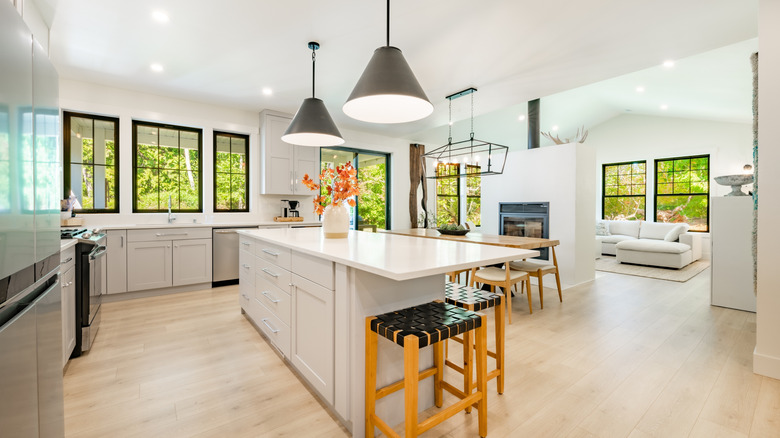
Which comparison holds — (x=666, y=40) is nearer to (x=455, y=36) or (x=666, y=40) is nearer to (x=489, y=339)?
(x=455, y=36)

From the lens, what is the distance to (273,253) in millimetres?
2340

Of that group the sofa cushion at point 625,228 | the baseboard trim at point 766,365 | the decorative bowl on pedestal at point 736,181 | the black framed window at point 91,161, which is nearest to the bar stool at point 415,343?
the baseboard trim at point 766,365

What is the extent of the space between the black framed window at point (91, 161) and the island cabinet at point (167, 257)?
2.42 feet

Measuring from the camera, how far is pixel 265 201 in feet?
17.2

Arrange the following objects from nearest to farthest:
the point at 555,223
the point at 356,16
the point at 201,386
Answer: the point at 201,386, the point at 356,16, the point at 555,223

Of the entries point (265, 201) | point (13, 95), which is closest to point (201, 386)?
point (13, 95)

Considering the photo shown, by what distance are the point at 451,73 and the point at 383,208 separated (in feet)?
11.9

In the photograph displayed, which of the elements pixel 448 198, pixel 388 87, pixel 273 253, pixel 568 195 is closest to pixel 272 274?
pixel 273 253

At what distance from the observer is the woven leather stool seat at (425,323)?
4.45 ft

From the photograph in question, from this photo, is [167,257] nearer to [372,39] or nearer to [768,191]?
[372,39]

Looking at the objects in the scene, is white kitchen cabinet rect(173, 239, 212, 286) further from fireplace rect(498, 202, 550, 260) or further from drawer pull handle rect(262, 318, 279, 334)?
fireplace rect(498, 202, 550, 260)

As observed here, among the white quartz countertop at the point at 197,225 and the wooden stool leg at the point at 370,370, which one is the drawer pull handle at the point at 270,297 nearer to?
the wooden stool leg at the point at 370,370

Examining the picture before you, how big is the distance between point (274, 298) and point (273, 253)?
31cm

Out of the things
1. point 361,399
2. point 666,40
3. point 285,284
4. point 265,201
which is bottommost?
point 361,399
